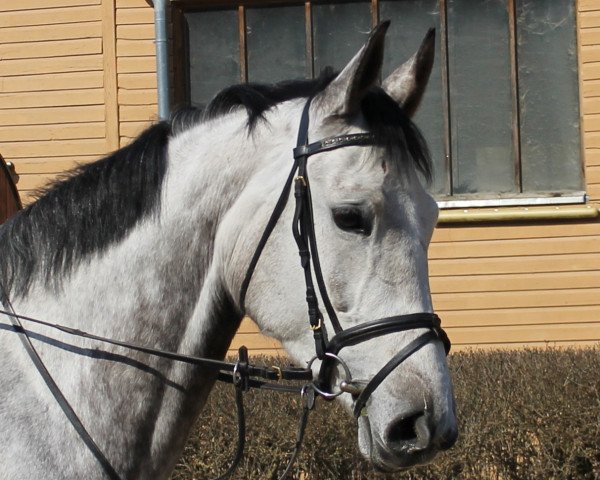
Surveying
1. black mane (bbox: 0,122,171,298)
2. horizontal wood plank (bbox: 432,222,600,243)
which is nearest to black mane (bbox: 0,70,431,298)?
black mane (bbox: 0,122,171,298)

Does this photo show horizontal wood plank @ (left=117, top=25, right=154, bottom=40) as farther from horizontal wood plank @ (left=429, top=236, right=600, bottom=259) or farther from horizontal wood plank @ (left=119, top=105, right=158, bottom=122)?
horizontal wood plank @ (left=429, top=236, right=600, bottom=259)

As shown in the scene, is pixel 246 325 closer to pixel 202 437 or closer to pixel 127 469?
pixel 202 437

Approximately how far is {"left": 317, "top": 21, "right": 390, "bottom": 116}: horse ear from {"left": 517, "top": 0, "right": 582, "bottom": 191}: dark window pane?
7191mm

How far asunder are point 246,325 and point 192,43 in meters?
2.85

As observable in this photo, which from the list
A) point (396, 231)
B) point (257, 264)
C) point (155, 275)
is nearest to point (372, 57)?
point (396, 231)

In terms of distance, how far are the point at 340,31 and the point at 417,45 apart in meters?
0.76

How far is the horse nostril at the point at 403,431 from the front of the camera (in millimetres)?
2631

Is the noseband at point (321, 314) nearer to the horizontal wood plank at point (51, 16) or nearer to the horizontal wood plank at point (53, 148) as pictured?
the horizontal wood plank at point (53, 148)

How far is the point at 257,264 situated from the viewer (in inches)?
113

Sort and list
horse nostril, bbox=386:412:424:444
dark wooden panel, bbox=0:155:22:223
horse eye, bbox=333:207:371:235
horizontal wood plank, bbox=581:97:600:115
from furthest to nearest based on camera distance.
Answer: horizontal wood plank, bbox=581:97:600:115
dark wooden panel, bbox=0:155:22:223
horse eye, bbox=333:207:371:235
horse nostril, bbox=386:412:424:444

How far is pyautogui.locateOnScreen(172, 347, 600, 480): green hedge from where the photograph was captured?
5.84 m

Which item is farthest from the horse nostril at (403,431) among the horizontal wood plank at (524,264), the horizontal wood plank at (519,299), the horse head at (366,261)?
the horizontal wood plank at (524,264)

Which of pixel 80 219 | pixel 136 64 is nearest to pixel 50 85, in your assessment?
pixel 136 64

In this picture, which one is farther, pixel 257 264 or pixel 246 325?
pixel 246 325
